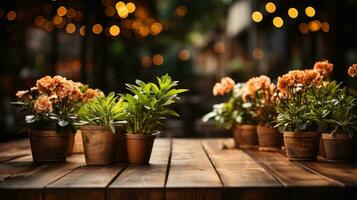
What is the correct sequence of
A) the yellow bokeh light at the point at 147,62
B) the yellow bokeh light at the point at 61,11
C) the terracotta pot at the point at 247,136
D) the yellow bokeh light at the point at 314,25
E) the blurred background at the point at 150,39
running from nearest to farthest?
the terracotta pot at the point at 247,136 → the blurred background at the point at 150,39 → the yellow bokeh light at the point at 61,11 → the yellow bokeh light at the point at 314,25 → the yellow bokeh light at the point at 147,62

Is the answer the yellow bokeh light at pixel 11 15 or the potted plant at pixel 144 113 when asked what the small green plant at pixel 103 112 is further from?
the yellow bokeh light at pixel 11 15

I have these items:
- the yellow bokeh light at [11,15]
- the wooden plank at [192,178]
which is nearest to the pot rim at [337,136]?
the wooden plank at [192,178]

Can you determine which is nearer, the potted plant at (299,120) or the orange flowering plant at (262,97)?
the potted plant at (299,120)

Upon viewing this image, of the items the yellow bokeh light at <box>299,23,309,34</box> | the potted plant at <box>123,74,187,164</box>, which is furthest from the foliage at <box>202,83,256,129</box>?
the yellow bokeh light at <box>299,23,309,34</box>

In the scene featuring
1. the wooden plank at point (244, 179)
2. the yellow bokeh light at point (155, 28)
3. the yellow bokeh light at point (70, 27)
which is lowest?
the wooden plank at point (244, 179)

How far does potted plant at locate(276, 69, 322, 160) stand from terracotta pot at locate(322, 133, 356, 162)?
0.08 m

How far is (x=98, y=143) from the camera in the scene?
2801mm

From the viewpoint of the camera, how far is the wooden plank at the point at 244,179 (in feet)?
6.75

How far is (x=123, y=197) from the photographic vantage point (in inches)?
80.2

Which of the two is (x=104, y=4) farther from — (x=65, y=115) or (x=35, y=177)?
(x=35, y=177)

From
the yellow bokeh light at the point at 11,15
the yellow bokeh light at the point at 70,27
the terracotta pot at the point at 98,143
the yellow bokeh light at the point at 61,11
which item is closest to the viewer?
the terracotta pot at the point at 98,143

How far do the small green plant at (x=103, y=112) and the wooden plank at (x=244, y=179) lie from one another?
69 cm

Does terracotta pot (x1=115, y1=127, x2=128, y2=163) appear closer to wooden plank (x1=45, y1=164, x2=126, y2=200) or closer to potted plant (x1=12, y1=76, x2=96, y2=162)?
potted plant (x1=12, y1=76, x2=96, y2=162)

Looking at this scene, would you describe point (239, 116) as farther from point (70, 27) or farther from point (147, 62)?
point (147, 62)
